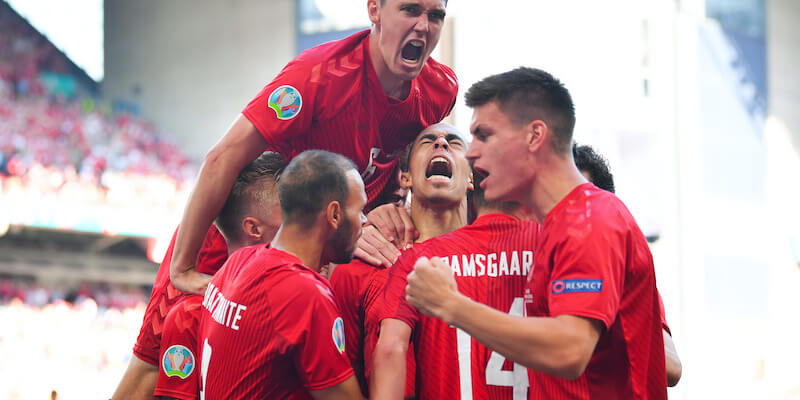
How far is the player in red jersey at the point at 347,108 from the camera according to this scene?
3051 millimetres

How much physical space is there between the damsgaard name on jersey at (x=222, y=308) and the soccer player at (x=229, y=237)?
40 cm

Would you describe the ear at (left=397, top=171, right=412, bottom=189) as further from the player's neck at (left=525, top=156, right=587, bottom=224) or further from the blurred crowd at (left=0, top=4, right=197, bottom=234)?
the blurred crowd at (left=0, top=4, right=197, bottom=234)

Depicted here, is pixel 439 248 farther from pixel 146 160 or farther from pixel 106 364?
pixel 146 160

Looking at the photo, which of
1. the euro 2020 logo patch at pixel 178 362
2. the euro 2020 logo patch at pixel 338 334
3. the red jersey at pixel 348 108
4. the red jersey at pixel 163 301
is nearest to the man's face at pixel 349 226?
the euro 2020 logo patch at pixel 338 334

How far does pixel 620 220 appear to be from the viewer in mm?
2131

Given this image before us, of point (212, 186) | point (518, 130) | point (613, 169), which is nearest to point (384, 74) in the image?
point (212, 186)

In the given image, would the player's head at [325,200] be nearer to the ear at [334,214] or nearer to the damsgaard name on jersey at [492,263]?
the ear at [334,214]

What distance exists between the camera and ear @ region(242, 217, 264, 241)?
3.25m

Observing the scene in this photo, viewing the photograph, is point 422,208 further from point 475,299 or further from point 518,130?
point 518,130

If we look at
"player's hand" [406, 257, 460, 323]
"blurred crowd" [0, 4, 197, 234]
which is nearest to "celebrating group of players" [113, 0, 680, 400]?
"player's hand" [406, 257, 460, 323]

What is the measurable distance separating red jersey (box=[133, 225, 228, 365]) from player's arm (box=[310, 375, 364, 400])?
3.97 feet

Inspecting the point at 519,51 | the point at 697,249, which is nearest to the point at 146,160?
the point at 519,51

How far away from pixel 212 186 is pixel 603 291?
162 cm

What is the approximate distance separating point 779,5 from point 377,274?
19774 mm
